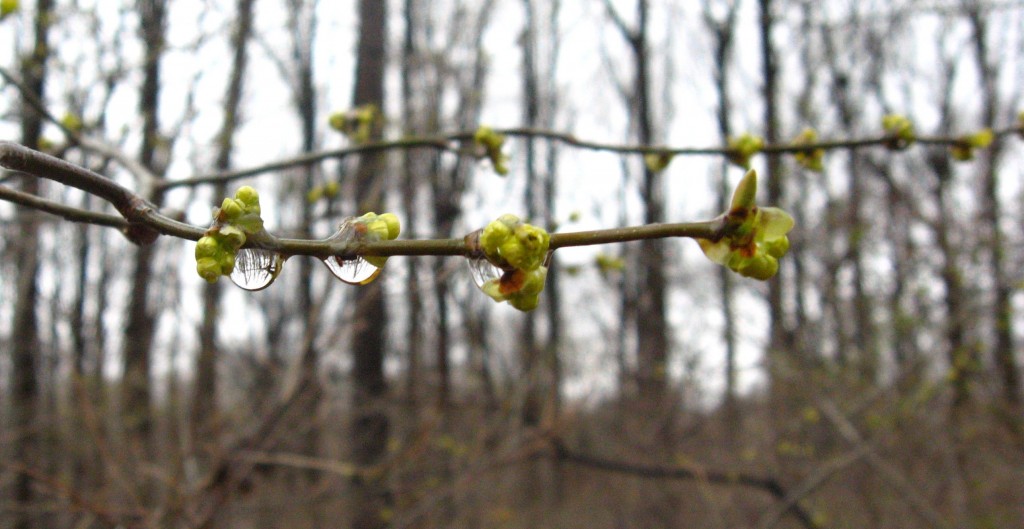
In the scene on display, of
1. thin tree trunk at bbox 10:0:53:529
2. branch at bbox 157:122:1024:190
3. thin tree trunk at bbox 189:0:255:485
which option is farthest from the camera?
thin tree trunk at bbox 10:0:53:529

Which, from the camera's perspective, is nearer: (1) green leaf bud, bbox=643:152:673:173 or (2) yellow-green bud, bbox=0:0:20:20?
(1) green leaf bud, bbox=643:152:673:173

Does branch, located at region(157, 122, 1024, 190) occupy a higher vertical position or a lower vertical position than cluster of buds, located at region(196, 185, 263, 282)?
higher

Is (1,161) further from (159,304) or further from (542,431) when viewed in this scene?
(159,304)

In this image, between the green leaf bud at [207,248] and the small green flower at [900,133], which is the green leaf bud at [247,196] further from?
the small green flower at [900,133]

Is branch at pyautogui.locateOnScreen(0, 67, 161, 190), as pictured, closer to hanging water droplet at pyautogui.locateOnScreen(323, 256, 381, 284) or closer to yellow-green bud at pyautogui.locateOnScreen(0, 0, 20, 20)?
yellow-green bud at pyautogui.locateOnScreen(0, 0, 20, 20)

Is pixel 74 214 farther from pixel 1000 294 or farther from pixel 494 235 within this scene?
pixel 1000 294

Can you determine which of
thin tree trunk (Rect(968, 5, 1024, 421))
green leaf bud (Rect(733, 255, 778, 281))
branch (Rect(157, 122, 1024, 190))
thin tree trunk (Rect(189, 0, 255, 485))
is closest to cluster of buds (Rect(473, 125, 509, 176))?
branch (Rect(157, 122, 1024, 190))

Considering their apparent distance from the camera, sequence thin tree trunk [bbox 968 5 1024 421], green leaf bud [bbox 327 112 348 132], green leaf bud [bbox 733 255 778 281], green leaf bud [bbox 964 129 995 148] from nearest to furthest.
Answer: green leaf bud [bbox 733 255 778 281] → green leaf bud [bbox 964 129 995 148] → green leaf bud [bbox 327 112 348 132] → thin tree trunk [bbox 968 5 1024 421]
